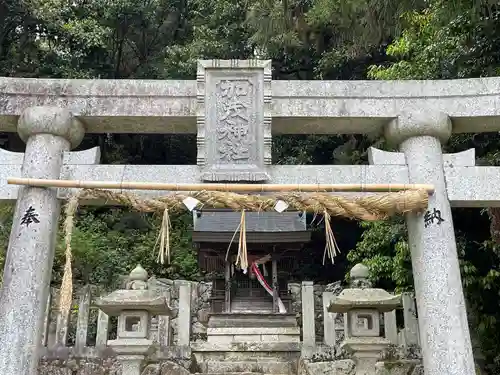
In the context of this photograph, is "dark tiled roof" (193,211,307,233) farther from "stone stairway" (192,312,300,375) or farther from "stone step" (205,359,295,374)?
"stone step" (205,359,295,374)

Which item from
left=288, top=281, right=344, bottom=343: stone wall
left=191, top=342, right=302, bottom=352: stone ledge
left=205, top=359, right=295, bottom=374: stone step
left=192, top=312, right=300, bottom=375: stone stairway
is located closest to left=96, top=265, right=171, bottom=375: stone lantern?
left=192, top=312, right=300, bottom=375: stone stairway

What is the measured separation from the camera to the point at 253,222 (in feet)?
38.3

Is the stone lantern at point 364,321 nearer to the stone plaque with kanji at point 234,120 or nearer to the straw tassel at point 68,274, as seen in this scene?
the stone plaque with kanji at point 234,120

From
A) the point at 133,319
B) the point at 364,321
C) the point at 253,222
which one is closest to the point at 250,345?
the point at 253,222

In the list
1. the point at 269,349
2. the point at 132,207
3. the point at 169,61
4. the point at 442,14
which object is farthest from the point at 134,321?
the point at 169,61

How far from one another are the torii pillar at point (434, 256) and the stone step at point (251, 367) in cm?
442

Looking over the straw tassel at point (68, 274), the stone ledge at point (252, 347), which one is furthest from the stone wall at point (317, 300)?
the straw tassel at point (68, 274)

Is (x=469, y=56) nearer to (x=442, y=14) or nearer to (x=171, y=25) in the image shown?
(x=442, y=14)

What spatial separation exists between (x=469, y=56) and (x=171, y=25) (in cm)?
1357

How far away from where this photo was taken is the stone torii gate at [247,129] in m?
4.29

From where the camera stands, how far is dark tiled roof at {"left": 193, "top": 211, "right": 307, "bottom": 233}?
1134 cm

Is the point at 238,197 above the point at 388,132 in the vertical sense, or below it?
below

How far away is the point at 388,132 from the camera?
4707mm

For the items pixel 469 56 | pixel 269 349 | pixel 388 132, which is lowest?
pixel 269 349
